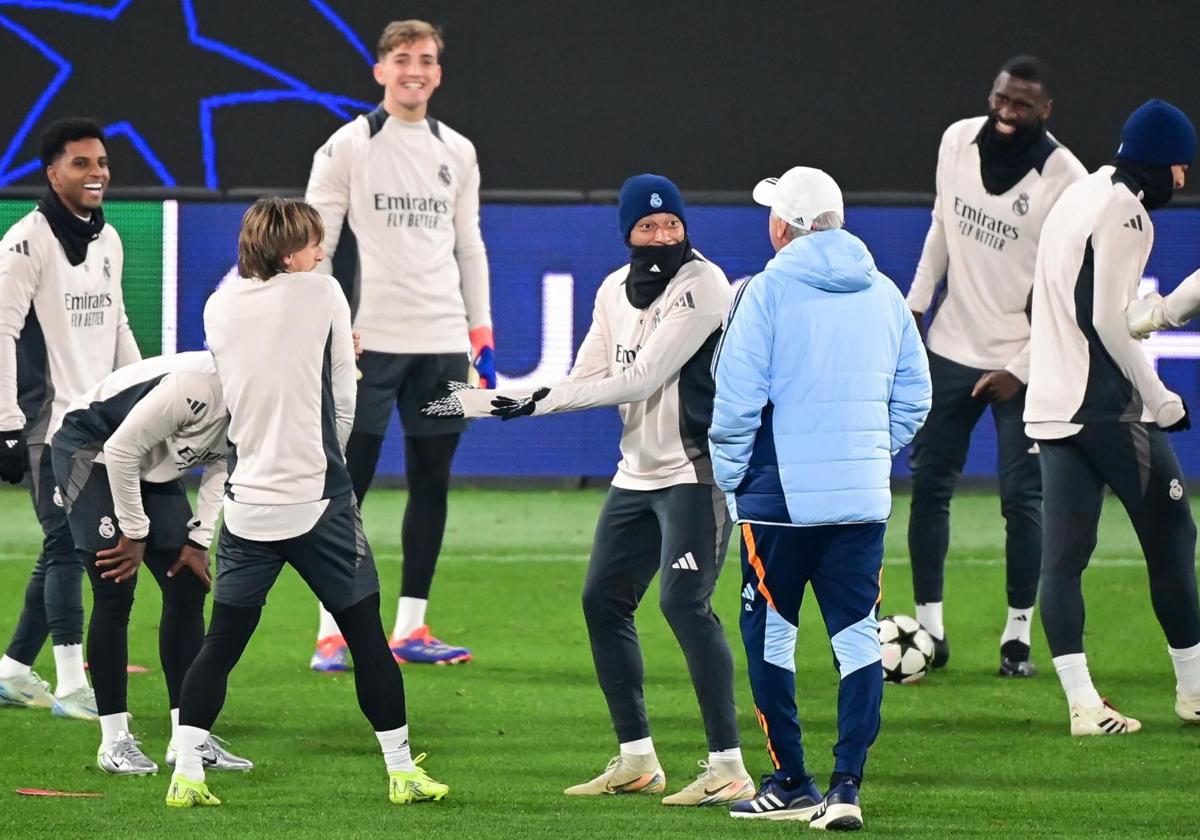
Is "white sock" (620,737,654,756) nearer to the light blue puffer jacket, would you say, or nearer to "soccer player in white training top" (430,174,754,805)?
"soccer player in white training top" (430,174,754,805)

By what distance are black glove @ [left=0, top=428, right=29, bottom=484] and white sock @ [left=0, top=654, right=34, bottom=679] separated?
2.58ft

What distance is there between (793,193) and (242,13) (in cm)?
845

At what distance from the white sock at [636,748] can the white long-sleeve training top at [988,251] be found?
2477 mm

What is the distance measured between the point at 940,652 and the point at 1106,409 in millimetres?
1562

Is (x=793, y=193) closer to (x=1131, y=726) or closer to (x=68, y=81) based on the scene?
(x=1131, y=726)

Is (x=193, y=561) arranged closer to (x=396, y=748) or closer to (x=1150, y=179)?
(x=396, y=748)

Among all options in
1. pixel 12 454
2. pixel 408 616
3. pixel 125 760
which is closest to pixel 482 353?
pixel 408 616

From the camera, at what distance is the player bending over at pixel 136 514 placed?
5.53m

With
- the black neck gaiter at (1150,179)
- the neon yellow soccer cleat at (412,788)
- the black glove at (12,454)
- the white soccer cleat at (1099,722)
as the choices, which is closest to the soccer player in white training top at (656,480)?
the neon yellow soccer cleat at (412,788)

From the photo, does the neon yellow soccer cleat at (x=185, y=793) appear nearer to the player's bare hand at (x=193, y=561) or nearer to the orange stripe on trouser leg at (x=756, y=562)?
the player's bare hand at (x=193, y=561)

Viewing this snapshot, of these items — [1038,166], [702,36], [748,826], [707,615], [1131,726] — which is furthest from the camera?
[702,36]

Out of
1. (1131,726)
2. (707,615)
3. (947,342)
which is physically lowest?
(1131,726)

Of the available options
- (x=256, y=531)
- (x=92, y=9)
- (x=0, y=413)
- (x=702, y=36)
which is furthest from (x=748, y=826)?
(x=92, y=9)

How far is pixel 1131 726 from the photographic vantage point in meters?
6.36
